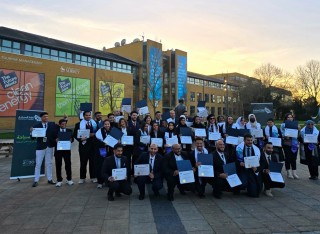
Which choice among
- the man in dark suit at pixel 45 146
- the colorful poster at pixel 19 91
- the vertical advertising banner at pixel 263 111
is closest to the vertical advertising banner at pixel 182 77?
the colorful poster at pixel 19 91

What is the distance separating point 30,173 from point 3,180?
2.92 feet

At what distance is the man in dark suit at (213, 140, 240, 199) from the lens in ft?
23.0

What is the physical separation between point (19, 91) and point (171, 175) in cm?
3380

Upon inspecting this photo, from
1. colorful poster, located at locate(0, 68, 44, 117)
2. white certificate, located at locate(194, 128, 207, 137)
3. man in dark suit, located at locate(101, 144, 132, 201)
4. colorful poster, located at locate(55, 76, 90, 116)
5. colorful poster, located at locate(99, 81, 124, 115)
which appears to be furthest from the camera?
colorful poster, located at locate(99, 81, 124, 115)

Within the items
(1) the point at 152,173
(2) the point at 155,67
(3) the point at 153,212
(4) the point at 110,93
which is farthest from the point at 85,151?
(2) the point at 155,67

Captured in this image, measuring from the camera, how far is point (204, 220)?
5.44 meters

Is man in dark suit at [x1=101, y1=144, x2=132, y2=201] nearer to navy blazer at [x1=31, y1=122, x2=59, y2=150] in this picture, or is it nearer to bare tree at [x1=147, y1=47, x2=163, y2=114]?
navy blazer at [x1=31, y1=122, x2=59, y2=150]

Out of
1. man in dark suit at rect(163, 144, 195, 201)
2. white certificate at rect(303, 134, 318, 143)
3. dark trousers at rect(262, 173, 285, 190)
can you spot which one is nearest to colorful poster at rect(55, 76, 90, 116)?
man in dark suit at rect(163, 144, 195, 201)

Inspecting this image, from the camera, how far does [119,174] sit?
6781mm

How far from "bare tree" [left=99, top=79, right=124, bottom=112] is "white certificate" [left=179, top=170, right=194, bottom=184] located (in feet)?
126

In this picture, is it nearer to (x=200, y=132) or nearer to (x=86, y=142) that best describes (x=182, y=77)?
(x=200, y=132)

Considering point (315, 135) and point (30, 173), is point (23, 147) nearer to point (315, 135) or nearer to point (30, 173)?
point (30, 173)

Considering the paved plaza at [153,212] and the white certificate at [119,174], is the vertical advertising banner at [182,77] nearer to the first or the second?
the paved plaza at [153,212]

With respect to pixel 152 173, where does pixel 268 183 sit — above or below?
below
